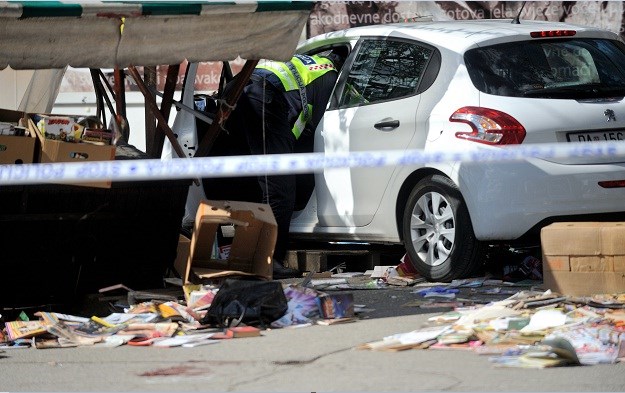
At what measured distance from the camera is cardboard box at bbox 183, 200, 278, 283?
8594mm

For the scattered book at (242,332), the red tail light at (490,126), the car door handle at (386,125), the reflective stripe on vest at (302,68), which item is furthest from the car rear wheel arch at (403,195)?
the scattered book at (242,332)

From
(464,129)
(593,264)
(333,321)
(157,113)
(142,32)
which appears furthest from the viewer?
(157,113)

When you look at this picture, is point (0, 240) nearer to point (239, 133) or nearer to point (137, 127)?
point (239, 133)

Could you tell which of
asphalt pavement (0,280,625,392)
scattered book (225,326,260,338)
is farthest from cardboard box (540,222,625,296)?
scattered book (225,326,260,338)

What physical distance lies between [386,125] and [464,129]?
28.3 inches

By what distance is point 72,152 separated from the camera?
27.3 feet

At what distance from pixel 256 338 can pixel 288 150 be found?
278cm

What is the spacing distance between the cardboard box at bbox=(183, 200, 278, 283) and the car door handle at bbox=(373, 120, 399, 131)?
105 centimetres

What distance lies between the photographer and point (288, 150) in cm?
982

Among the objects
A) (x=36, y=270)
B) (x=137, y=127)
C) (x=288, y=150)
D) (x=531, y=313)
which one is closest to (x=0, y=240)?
(x=36, y=270)

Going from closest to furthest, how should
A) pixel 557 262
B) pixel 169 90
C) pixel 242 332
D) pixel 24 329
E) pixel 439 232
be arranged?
pixel 242 332
pixel 24 329
pixel 557 262
pixel 439 232
pixel 169 90

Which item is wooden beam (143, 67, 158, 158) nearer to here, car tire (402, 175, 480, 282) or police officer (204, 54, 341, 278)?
police officer (204, 54, 341, 278)

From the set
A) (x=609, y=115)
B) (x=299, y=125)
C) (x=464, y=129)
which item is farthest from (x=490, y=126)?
(x=299, y=125)

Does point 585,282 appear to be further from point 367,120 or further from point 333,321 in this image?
point 367,120
